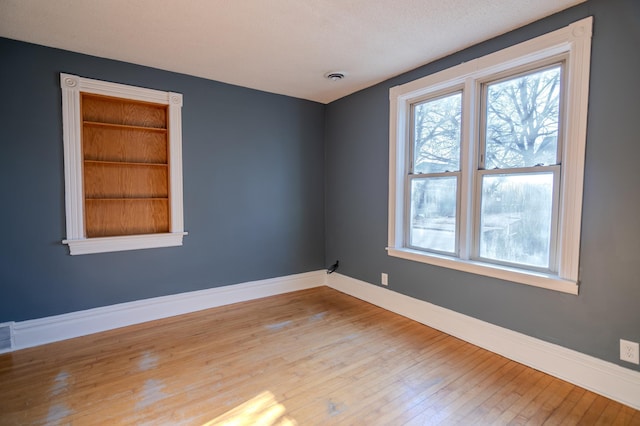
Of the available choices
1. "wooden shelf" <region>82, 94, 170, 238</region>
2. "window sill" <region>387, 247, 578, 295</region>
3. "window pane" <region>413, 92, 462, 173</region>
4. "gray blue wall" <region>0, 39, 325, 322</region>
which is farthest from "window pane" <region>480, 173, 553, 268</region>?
"wooden shelf" <region>82, 94, 170, 238</region>

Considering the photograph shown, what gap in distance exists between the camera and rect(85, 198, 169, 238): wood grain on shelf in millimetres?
2990

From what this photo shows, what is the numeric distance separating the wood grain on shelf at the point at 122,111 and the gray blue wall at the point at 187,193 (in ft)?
0.71

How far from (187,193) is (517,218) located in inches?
125

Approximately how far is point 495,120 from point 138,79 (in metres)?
3.36

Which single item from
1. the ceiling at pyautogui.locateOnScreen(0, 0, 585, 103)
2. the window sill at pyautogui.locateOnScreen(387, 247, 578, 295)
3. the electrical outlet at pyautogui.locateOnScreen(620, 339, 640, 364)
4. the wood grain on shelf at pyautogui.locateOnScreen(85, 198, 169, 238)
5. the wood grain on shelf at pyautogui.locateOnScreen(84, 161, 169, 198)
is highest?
the ceiling at pyautogui.locateOnScreen(0, 0, 585, 103)

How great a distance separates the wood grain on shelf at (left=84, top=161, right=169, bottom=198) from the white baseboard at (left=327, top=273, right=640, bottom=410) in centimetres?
279

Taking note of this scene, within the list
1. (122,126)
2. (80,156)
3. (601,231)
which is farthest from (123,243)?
(601,231)

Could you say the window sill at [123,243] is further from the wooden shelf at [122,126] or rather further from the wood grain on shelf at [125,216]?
the wooden shelf at [122,126]

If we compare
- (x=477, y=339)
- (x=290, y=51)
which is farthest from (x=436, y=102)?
(x=477, y=339)

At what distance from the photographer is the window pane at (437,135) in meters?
2.93

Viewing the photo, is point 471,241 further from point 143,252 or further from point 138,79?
point 138,79

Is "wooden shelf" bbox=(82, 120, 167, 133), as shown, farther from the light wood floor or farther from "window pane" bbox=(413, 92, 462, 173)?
"window pane" bbox=(413, 92, 462, 173)

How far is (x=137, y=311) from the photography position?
3.09 m

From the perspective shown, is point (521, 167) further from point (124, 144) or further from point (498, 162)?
→ point (124, 144)
